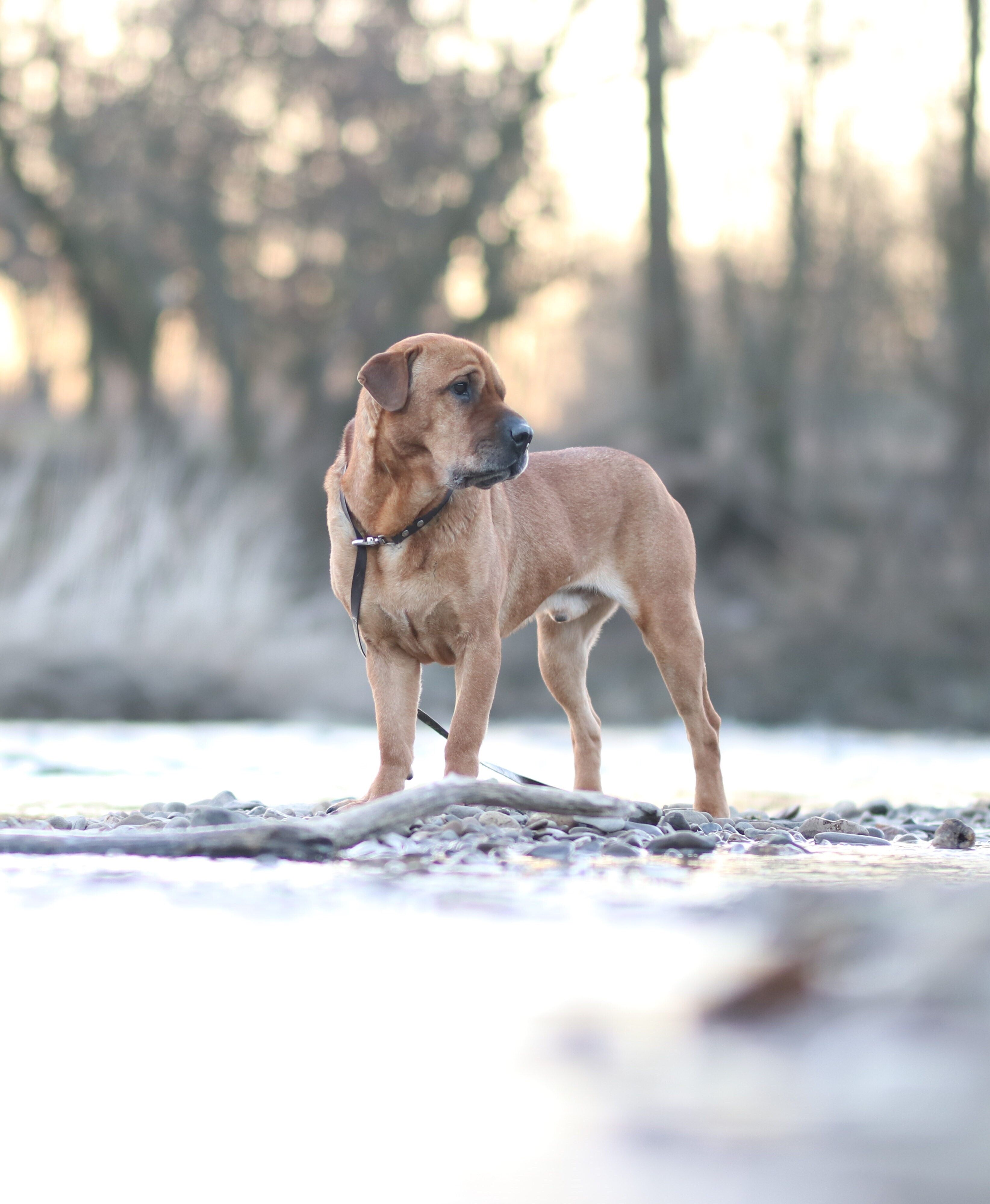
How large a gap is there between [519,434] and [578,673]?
6.36 feet

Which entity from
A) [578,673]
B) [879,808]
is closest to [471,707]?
[578,673]

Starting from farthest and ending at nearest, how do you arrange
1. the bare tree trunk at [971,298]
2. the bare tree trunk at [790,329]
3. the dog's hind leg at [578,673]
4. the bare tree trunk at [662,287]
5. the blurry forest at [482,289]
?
the bare tree trunk at [790,329] → the bare tree trunk at [971,298] → the bare tree trunk at [662,287] → the blurry forest at [482,289] → the dog's hind leg at [578,673]

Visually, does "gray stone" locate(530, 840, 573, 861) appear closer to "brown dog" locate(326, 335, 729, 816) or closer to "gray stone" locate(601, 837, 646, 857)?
"gray stone" locate(601, 837, 646, 857)

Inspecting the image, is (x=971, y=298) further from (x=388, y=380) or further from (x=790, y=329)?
(x=388, y=380)

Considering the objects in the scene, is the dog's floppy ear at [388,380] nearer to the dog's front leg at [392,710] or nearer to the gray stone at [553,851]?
the dog's front leg at [392,710]

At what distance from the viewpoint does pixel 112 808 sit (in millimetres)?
6078

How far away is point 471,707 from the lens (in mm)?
4859

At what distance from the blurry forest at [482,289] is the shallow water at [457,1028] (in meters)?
12.4

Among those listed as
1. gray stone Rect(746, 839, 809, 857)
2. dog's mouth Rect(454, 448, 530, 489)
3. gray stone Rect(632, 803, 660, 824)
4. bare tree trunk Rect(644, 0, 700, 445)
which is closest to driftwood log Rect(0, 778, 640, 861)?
gray stone Rect(632, 803, 660, 824)

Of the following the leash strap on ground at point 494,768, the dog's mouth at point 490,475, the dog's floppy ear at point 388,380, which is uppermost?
the dog's floppy ear at point 388,380

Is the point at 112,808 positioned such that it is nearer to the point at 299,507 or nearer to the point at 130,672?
the point at 130,672

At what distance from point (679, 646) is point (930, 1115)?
4.21 metres

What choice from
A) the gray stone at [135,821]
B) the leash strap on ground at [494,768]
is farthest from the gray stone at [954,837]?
the gray stone at [135,821]

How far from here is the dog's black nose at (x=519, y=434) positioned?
4.58 m
